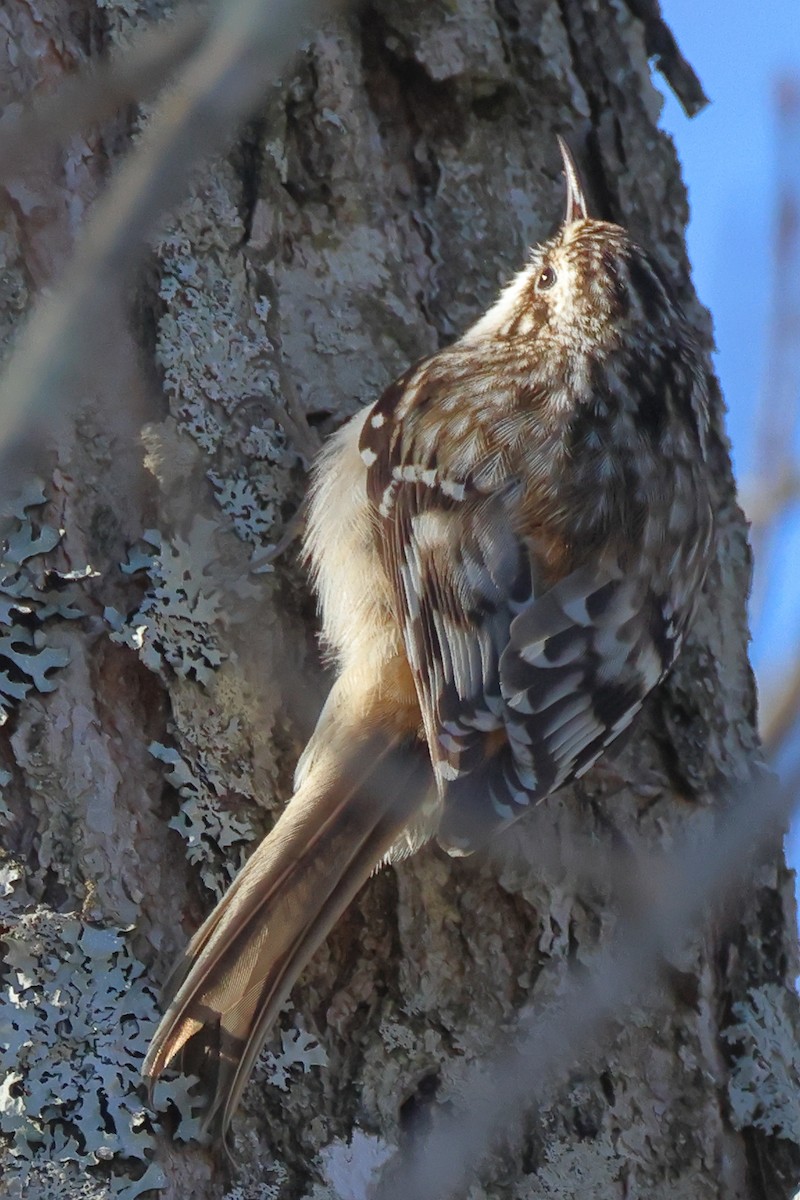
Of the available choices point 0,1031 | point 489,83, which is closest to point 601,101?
point 489,83

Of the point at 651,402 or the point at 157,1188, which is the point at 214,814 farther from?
the point at 651,402

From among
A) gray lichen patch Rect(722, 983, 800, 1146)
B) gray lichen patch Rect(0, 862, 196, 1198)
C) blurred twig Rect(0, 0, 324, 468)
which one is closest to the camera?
blurred twig Rect(0, 0, 324, 468)

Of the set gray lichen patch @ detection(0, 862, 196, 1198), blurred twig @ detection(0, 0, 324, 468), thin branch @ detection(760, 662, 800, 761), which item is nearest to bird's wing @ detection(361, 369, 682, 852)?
gray lichen patch @ detection(0, 862, 196, 1198)

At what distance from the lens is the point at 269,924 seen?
178 centimetres

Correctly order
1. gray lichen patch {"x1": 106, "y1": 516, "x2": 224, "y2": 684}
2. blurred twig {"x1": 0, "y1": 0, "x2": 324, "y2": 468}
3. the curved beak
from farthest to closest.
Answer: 1. the curved beak
2. gray lichen patch {"x1": 106, "y1": 516, "x2": 224, "y2": 684}
3. blurred twig {"x1": 0, "y1": 0, "x2": 324, "y2": 468}

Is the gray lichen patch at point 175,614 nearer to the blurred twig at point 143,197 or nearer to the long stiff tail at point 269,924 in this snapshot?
the long stiff tail at point 269,924

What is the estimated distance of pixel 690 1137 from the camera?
198 cm

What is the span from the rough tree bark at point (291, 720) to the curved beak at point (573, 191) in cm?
9

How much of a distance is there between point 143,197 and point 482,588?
1.14 meters

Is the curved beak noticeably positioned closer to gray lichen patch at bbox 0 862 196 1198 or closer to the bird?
the bird

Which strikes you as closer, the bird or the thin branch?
the bird

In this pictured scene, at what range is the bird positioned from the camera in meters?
1.79

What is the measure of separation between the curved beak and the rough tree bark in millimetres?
86

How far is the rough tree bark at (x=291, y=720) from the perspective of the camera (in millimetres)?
1737
